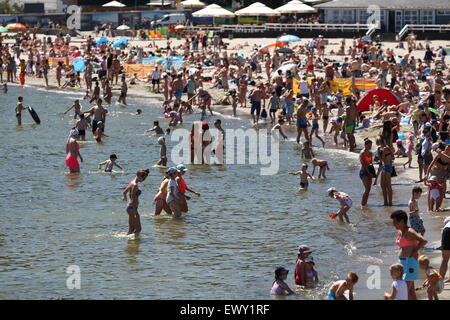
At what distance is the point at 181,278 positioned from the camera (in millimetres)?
16219

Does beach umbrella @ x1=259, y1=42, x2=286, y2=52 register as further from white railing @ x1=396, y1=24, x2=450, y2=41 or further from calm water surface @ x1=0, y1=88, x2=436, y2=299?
calm water surface @ x1=0, y1=88, x2=436, y2=299

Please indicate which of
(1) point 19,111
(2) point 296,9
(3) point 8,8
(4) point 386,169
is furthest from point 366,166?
(3) point 8,8

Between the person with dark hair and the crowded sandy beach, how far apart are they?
17mm

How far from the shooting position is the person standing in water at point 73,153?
79.7 ft

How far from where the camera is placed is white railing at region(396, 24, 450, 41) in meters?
54.2

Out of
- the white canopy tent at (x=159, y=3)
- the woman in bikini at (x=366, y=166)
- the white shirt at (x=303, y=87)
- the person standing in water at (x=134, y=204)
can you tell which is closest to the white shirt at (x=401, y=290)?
the person standing in water at (x=134, y=204)

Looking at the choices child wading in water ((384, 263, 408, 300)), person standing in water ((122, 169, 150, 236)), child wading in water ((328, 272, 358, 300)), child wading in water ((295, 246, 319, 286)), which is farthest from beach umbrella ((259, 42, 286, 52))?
child wading in water ((384, 263, 408, 300))

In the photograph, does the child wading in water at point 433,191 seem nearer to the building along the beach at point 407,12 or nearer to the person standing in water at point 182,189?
the person standing in water at point 182,189

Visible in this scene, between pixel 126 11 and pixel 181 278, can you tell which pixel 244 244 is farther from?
pixel 126 11

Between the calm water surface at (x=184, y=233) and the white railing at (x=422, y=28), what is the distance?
89.5 feet

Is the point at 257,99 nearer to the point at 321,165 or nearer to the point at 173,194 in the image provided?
the point at 321,165

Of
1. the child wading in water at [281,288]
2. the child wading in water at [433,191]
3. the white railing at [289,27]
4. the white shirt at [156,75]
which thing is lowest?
the child wading in water at [281,288]

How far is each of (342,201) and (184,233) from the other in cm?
327
